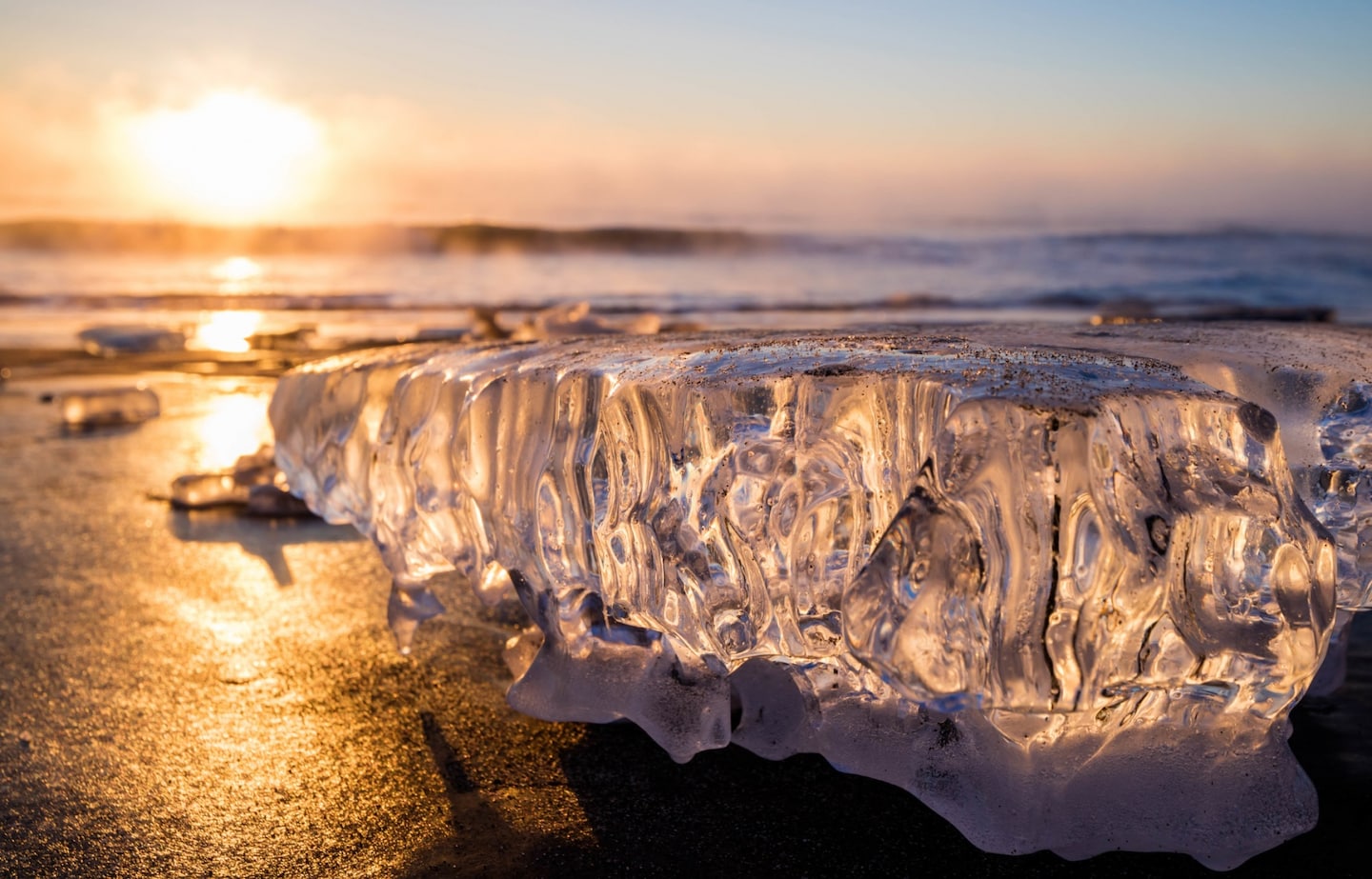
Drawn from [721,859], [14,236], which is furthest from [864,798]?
[14,236]

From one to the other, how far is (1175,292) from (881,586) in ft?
54.2

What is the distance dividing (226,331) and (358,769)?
409 inches

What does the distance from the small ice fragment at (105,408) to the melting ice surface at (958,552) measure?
3619mm

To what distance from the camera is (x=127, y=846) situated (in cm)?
133

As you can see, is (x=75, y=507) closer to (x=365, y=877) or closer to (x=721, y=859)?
(x=365, y=877)

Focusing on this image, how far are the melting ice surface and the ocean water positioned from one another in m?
7.75

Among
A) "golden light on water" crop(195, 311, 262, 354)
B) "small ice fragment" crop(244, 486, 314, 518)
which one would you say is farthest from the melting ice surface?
"golden light on water" crop(195, 311, 262, 354)

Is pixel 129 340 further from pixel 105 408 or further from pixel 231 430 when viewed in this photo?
pixel 231 430

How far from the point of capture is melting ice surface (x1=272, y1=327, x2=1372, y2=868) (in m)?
1.08

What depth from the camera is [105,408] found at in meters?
4.72

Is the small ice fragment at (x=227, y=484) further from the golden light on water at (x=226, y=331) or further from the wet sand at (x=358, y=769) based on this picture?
the golden light on water at (x=226, y=331)

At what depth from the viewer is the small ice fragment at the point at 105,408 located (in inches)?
184

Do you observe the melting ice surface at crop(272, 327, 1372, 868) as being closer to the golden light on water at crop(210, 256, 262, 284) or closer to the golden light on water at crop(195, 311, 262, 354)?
the golden light on water at crop(195, 311, 262, 354)

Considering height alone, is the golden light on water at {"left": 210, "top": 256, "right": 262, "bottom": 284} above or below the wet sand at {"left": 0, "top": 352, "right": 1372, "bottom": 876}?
below
